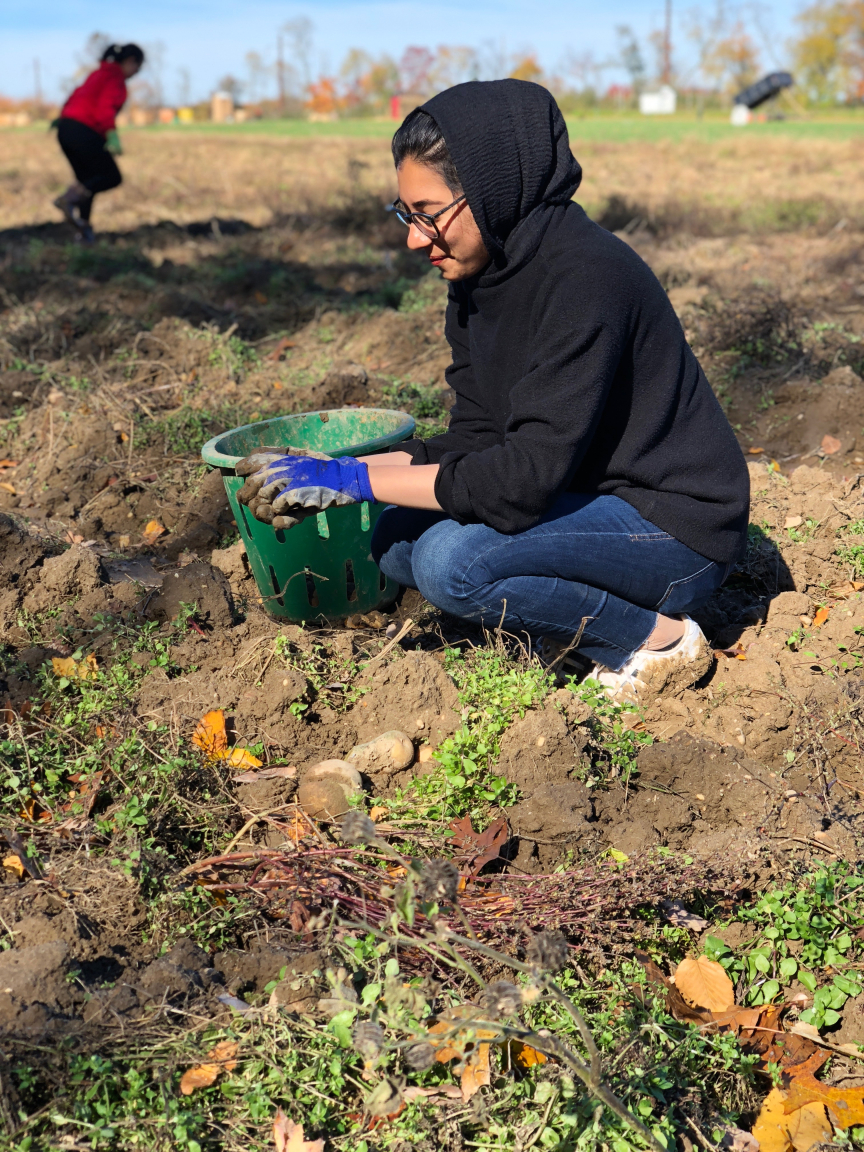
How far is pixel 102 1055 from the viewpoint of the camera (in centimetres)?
162

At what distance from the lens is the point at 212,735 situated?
2.40m

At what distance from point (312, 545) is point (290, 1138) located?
1733 mm

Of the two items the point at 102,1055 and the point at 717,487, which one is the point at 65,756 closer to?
the point at 102,1055

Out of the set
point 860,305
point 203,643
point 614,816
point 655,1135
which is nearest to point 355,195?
point 860,305

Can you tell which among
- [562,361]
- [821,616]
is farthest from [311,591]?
[821,616]

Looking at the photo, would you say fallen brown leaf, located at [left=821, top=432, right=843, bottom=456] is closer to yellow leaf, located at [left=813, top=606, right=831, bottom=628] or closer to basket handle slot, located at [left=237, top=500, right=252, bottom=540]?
yellow leaf, located at [left=813, top=606, right=831, bottom=628]

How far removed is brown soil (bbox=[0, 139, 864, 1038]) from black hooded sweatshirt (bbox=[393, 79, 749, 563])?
1.68ft

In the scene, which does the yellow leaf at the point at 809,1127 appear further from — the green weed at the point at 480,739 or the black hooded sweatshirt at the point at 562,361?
the black hooded sweatshirt at the point at 562,361

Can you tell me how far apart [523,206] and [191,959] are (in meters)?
1.80

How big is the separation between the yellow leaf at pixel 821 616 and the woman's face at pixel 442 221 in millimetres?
1554

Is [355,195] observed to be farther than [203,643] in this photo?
Yes

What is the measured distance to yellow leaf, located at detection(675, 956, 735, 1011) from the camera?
191cm

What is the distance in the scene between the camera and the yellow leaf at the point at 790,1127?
5.50 feet

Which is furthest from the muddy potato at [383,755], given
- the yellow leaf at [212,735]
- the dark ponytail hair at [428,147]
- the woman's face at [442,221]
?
the dark ponytail hair at [428,147]
